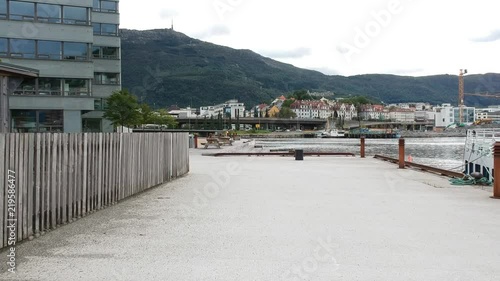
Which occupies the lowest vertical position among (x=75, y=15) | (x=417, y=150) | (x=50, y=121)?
(x=417, y=150)

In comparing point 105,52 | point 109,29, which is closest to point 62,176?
point 105,52

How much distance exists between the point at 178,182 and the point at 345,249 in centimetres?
914

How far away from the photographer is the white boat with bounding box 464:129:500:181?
17.5m

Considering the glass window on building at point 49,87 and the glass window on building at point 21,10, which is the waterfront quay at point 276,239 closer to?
the glass window on building at point 49,87

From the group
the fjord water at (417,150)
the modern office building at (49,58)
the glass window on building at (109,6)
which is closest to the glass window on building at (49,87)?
the modern office building at (49,58)

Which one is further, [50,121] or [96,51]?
[96,51]

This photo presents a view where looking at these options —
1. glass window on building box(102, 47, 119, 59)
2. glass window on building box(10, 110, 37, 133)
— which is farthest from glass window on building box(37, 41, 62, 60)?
glass window on building box(102, 47, 119, 59)

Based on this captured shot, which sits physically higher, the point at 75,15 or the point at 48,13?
the point at 75,15

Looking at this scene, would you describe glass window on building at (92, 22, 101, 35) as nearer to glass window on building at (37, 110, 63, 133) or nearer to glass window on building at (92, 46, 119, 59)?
glass window on building at (92, 46, 119, 59)

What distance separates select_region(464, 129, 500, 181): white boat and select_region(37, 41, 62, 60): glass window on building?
35277mm

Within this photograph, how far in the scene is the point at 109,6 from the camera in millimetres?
58562

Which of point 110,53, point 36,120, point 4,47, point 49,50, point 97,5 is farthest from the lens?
point 110,53

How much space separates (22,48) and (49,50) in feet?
7.20

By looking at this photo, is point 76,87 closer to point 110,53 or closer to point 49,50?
point 49,50
